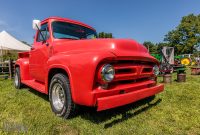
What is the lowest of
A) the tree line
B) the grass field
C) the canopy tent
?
the grass field

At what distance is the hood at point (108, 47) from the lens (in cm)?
307

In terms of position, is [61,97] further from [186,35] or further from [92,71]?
[186,35]

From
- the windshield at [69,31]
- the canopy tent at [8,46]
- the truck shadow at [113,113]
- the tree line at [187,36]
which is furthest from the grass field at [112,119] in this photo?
the tree line at [187,36]

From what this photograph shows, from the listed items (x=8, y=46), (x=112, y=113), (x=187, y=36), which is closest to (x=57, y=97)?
(x=112, y=113)

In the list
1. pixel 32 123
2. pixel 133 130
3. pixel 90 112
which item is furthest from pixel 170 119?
pixel 32 123

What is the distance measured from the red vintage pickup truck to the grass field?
0.31 meters

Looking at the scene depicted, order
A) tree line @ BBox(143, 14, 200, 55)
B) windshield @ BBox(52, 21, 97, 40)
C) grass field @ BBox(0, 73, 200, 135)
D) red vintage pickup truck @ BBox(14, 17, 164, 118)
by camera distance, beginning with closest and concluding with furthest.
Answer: red vintage pickup truck @ BBox(14, 17, 164, 118) < grass field @ BBox(0, 73, 200, 135) < windshield @ BBox(52, 21, 97, 40) < tree line @ BBox(143, 14, 200, 55)

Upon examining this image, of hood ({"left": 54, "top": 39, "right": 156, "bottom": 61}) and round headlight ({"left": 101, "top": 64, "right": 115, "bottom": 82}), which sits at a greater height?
hood ({"left": 54, "top": 39, "right": 156, "bottom": 61})

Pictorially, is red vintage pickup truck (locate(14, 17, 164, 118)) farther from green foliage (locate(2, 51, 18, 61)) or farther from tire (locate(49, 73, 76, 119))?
green foliage (locate(2, 51, 18, 61))

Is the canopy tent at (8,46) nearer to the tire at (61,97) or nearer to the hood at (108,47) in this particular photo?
the tire at (61,97)

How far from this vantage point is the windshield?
4230 mm

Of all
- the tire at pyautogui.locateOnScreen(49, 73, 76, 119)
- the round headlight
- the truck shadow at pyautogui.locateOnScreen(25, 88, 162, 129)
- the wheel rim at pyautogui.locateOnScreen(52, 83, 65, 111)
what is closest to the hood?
the round headlight

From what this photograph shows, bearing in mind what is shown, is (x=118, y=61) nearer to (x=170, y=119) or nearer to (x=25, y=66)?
(x=170, y=119)

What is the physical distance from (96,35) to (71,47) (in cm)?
176
